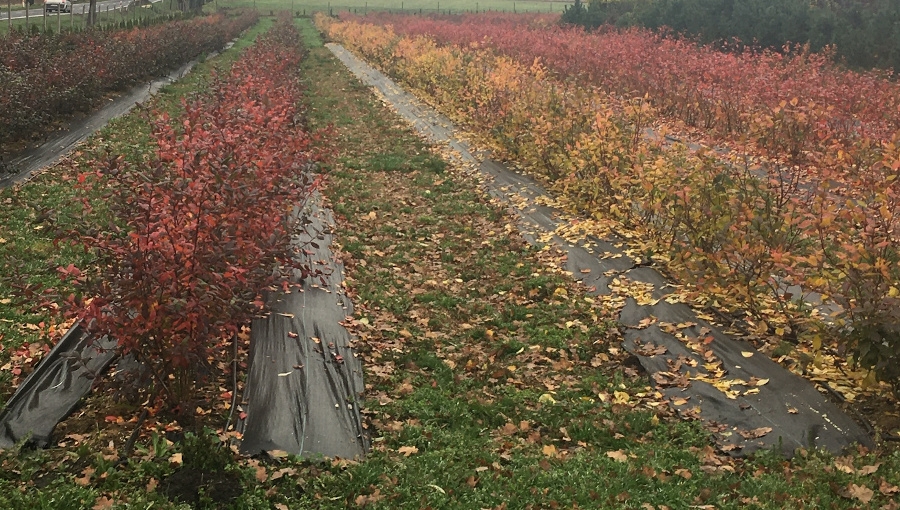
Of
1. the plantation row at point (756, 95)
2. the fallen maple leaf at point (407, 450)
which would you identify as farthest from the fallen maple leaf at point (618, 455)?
the plantation row at point (756, 95)

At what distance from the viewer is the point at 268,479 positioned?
16.2 ft

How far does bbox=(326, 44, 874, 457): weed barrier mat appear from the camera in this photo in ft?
18.1

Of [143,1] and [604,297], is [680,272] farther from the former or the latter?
[143,1]

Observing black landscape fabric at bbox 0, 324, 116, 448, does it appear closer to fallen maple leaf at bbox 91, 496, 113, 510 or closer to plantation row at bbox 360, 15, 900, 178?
fallen maple leaf at bbox 91, 496, 113, 510

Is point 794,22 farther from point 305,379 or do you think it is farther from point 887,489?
point 305,379

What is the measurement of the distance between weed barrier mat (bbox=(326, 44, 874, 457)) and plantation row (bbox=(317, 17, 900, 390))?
0.39 meters

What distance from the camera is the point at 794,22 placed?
1070 inches

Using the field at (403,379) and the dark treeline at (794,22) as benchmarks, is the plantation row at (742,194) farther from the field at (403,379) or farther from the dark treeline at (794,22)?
the dark treeline at (794,22)

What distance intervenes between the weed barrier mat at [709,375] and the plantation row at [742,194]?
15.5 inches

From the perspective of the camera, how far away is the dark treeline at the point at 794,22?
77.5 feet

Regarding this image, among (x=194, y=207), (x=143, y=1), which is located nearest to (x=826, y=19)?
(x=194, y=207)

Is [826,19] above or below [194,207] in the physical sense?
above

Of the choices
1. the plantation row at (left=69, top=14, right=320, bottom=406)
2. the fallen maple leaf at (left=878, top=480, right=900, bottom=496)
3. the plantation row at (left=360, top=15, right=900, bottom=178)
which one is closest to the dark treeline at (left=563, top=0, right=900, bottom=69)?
the plantation row at (left=360, top=15, right=900, bottom=178)

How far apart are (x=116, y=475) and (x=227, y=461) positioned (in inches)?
25.9
